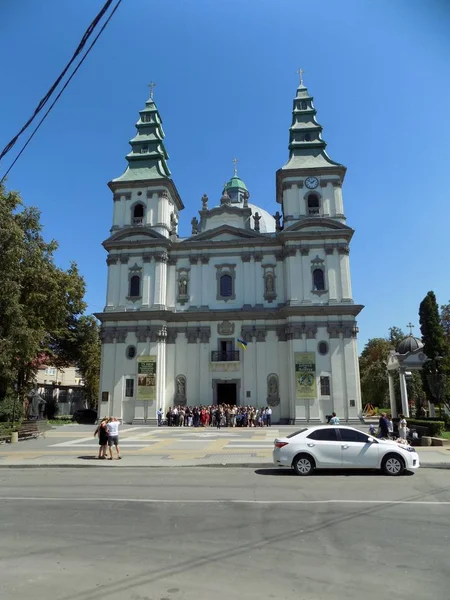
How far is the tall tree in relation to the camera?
90.5ft

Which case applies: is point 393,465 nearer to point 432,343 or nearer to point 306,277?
point 432,343

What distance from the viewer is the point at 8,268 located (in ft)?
79.8

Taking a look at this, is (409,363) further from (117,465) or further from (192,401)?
(117,465)

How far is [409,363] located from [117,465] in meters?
26.5

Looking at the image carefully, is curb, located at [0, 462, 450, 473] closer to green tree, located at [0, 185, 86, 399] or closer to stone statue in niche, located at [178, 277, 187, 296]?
green tree, located at [0, 185, 86, 399]

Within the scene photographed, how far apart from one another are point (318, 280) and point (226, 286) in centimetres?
818

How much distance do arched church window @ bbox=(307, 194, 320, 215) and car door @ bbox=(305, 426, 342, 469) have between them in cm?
3097

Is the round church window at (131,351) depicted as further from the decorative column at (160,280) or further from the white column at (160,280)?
the white column at (160,280)

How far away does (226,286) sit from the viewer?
1662 inches

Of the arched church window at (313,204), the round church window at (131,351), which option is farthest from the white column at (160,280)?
the arched church window at (313,204)

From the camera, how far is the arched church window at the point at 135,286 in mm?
41625

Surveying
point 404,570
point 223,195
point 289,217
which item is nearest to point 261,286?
point 289,217

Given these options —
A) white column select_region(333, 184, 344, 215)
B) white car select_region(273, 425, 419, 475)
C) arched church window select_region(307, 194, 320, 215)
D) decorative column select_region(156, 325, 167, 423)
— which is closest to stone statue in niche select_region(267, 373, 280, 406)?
decorative column select_region(156, 325, 167, 423)

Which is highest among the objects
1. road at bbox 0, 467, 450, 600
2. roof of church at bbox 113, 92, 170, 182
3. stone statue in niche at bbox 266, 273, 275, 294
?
roof of church at bbox 113, 92, 170, 182
